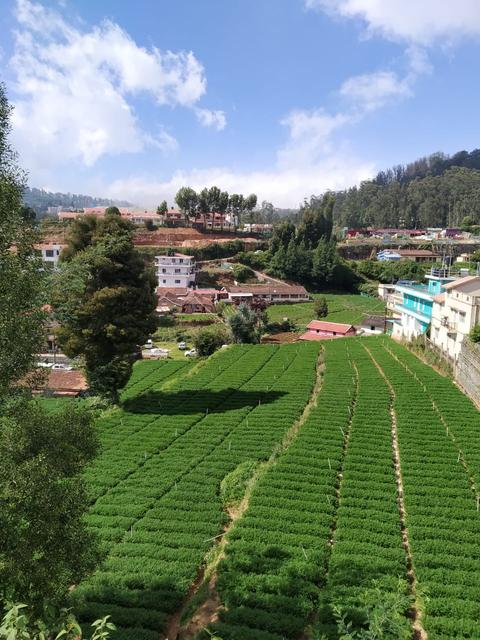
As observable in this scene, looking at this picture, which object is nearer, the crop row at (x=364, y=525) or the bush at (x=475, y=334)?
the crop row at (x=364, y=525)

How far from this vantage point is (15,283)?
8.97m

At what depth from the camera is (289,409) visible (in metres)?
27.9

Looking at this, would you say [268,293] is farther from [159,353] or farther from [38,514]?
[38,514]

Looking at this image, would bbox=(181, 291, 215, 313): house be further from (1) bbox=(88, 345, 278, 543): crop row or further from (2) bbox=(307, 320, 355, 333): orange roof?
(1) bbox=(88, 345, 278, 543): crop row

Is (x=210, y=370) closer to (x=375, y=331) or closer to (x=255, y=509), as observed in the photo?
(x=255, y=509)

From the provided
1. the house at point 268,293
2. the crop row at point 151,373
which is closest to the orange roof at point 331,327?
the house at point 268,293

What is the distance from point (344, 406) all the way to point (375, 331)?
38.4 meters

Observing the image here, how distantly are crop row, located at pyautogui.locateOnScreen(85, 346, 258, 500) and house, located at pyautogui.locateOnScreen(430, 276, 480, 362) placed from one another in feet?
48.9

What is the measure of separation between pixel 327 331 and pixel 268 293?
23.5 meters

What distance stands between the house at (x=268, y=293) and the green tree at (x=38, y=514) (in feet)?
243

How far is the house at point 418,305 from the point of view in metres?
44.5

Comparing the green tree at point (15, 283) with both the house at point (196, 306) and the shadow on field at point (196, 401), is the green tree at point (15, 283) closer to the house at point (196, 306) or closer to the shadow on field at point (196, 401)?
the shadow on field at point (196, 401)

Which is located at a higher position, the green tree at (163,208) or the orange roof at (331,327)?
the green tree at (163,208)

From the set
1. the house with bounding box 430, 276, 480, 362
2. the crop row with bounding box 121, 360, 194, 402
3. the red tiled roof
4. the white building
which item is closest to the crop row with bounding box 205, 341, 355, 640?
the crop row with bounding box 121, 360, 194, 402
